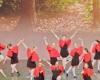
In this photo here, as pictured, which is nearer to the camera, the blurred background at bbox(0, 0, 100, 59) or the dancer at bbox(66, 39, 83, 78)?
the dancer at bbox(66, 39, 83, 78)

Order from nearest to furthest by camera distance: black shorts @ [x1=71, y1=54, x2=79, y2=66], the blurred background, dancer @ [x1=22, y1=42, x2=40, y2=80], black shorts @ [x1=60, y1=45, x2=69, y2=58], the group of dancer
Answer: the group of dancer, dancer @ [x1=22, y1=42, x2=40, y2=80], black shorts @ [x1=71, y1=54, x2=79, y2=66], black shorts @ [x1=60, y1=45, x2=69, y2=58], the blurred background

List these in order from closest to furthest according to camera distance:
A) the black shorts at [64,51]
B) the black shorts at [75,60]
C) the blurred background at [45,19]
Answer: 1. the black shorts at [75,60]
2. the black shorts at [64,51]
3. the blurred background at [45,19]

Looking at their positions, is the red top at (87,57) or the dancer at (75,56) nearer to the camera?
the red top at (87,57)

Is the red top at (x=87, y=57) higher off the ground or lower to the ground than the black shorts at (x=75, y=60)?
higher

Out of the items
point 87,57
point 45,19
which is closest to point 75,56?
point 87,57

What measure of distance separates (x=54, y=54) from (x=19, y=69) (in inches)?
71.8

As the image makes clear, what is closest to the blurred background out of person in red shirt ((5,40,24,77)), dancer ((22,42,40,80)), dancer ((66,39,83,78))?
person in red shirt ((5,40,24,77))

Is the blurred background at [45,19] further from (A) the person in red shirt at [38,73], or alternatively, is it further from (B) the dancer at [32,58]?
(A) the person in red shirt at [38,73]

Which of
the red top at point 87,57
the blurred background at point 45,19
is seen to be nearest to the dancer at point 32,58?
the red top at point 87,57

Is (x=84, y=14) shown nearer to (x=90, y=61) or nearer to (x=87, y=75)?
(x=90, y=61)

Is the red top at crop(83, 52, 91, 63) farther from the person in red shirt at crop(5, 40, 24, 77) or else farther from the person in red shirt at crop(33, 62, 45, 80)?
the person in red shirt at crop(5, 40, 24, 77)

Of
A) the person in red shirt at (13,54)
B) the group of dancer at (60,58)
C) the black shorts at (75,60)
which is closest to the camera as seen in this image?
the group of dancer at (60,58)

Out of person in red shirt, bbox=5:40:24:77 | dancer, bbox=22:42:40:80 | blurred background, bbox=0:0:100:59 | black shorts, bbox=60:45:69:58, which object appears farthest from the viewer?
blurred background, bbox=0:0:100:59

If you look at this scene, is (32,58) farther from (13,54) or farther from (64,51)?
(64,51)
